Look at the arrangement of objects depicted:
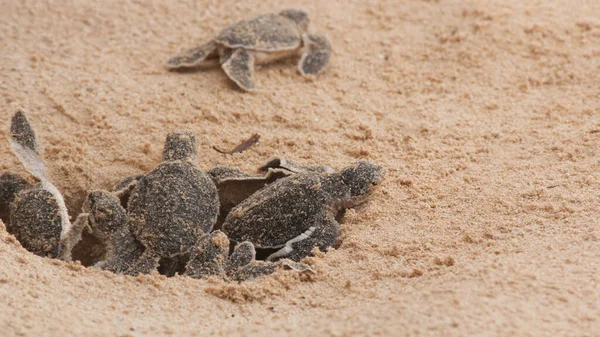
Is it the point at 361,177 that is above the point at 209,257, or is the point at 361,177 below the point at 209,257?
above

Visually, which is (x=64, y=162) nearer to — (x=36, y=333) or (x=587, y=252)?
(x=36, y=333)

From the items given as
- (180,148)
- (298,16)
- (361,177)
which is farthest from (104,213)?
(298,16)

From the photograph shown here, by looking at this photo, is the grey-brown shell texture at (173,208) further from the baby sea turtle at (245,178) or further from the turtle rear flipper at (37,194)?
the turtle rear flipper at (37,194)

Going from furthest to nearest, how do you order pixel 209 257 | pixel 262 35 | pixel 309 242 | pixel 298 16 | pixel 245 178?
1. pixel 298 16
2. pixel 262 35
3. pixel 245 178
4. pixel 309 242
5. pixel 209 257

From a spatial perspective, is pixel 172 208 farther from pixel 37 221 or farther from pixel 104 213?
pixel 37 221

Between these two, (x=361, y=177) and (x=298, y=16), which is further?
(x=298, y=16)

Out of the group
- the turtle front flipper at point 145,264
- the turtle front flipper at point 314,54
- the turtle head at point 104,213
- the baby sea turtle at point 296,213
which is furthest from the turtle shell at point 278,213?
the turtle front flipper at point 314,54
